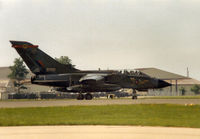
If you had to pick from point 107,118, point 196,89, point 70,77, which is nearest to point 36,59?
point 70,77

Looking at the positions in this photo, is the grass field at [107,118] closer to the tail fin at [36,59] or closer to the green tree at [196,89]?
the tail fin at [36,59]

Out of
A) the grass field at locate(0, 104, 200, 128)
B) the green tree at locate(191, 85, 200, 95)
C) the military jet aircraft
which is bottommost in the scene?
the grass field at locate(0, 104, 200, 128)

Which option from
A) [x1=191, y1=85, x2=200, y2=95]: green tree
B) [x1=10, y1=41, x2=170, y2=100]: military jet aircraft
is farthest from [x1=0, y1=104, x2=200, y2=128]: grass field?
[x1=191, y1=85, x2=200, y2=95]: green tree

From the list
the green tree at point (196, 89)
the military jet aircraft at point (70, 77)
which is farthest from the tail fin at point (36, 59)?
the green tree at point (196, 89)

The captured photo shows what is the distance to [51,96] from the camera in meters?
55.9

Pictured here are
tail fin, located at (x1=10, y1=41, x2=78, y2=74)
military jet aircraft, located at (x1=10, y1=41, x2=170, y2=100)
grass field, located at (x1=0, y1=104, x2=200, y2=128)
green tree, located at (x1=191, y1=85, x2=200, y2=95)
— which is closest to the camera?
grass field, located at (x1=0, y1=104, x2=200, y2=128)

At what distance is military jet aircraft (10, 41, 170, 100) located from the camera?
3434cm

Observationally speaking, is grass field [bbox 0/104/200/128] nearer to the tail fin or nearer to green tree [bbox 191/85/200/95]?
the tail fin

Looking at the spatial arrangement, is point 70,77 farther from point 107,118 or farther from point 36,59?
point 107,118

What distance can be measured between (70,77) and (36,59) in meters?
3.89

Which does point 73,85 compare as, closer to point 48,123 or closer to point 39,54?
point 39,54

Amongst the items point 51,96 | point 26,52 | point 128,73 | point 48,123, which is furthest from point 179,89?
point 48,123

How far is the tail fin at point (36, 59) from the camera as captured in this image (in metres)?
34.1
